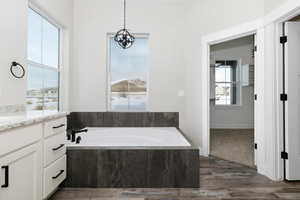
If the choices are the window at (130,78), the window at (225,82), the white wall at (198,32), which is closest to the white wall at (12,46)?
the window at (130,78)

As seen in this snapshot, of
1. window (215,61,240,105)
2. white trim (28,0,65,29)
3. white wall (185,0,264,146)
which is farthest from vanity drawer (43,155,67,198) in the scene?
window (215,61,240,105)

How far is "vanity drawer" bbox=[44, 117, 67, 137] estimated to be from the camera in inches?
68.2

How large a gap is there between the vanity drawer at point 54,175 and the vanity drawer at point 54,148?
6 cm

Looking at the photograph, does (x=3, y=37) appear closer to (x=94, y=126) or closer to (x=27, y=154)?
(x=27, y=154)

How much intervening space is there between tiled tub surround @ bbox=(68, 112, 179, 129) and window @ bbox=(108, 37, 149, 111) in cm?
33

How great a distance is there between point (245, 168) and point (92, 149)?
7.01ft

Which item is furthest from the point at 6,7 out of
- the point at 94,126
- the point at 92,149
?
the point at 94,126

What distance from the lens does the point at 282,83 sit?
2.53 meters

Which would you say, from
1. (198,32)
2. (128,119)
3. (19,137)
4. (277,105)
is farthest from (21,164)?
(198,32)

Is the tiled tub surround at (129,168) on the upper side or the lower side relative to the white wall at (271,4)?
lower

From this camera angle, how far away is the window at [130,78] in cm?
409

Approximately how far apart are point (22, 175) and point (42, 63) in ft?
6.55

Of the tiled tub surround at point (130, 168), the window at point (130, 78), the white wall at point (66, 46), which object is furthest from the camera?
the window at point (130, 78)

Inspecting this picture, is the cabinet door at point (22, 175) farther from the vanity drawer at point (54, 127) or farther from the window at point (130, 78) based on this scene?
the window at point (130, 78)
